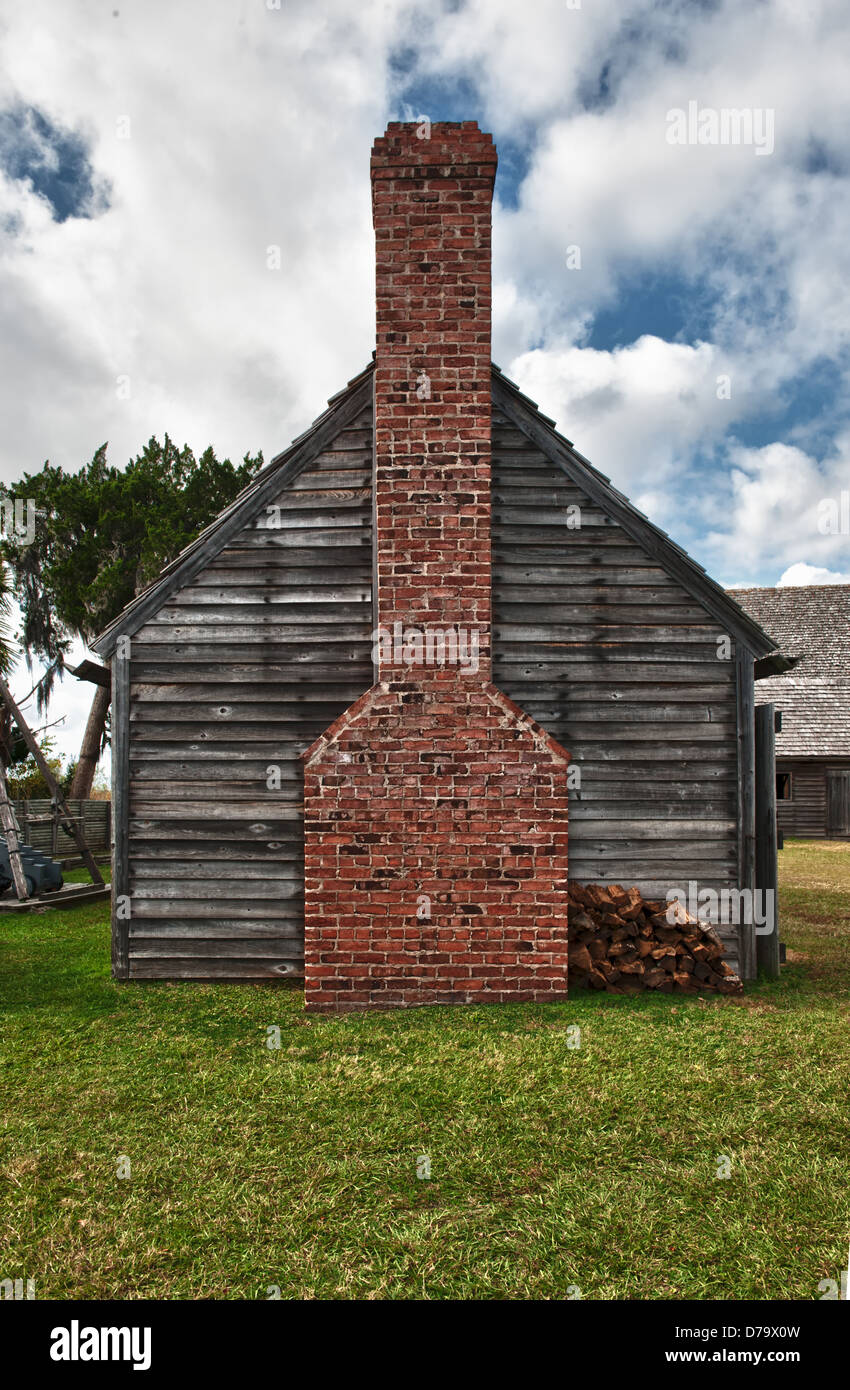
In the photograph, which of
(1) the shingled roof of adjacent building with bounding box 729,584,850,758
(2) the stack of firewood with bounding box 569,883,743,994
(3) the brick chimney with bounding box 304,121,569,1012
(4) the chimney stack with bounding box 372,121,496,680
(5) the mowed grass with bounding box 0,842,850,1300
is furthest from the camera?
(1) the shingled roof of adjacent building with bounding box 729,584,850,758

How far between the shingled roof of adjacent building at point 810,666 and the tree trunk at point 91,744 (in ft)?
64.5

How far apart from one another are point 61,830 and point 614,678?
17112 millimetres

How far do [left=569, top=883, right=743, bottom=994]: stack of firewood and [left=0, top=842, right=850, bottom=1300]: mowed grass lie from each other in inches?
13.4

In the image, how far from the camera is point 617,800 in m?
6.77

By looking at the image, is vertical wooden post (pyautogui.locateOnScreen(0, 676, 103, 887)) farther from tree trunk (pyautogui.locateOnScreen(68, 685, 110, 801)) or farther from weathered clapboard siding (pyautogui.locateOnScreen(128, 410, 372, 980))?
tree trunk (pyautogui.locateOnScreen(68, 685, 110, 801))

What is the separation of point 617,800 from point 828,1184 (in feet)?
11.8

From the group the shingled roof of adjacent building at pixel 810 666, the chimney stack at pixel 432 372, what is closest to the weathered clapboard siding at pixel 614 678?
the chimney stack at pixel 432 372

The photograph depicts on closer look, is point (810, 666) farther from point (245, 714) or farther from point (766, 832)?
point (245, 714)

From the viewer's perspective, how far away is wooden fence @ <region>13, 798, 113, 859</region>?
18578 mm

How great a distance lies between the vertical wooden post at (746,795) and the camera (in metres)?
6.70

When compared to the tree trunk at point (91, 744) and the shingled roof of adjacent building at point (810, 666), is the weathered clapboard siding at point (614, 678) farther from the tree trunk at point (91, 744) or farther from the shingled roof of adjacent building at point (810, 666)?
the tree trunk at point (91, 744)

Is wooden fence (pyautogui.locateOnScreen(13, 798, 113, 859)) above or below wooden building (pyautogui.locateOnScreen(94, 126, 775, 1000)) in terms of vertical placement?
below

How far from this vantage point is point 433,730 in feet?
19.0

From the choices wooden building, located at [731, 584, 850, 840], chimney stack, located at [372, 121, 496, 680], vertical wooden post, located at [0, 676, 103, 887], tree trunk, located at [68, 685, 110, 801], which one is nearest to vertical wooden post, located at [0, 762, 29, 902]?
vertical wooden post, located at [0, 676, 103, 887]
